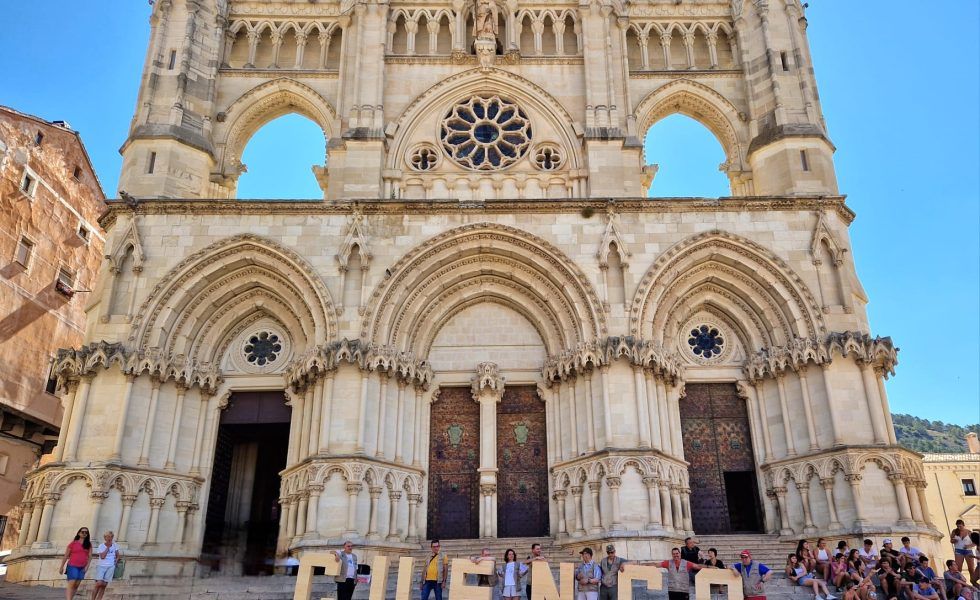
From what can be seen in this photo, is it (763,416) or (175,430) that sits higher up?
(763,416)

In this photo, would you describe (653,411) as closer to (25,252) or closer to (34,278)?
(34,278)

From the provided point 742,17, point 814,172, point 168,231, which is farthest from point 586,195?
point 168,231

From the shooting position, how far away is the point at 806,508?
15242 mm

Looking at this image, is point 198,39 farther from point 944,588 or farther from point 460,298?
point 944,588

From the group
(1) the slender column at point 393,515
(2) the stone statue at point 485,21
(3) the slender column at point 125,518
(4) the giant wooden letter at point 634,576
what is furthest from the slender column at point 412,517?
(2) the stone statue at point 485,21

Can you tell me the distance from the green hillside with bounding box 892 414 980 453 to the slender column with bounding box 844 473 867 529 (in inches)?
2668

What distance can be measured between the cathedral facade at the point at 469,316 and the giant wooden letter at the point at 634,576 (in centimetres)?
464

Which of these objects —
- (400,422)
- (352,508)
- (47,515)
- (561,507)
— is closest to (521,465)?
(561,507)

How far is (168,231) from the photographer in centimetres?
1720

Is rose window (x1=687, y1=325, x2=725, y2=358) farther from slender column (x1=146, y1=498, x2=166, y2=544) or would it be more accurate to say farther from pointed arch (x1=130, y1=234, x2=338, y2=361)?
slender column (x1=146, y1=498, x2=166, y2=544)

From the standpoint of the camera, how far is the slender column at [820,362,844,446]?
49.6ft

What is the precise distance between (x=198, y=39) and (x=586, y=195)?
1092 cm

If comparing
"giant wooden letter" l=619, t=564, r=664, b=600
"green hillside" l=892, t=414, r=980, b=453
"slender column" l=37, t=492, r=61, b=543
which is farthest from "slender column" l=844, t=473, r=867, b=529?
"green hillside" l=892, t=414, r=980, b=453

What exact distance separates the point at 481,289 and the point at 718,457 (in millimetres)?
6485
